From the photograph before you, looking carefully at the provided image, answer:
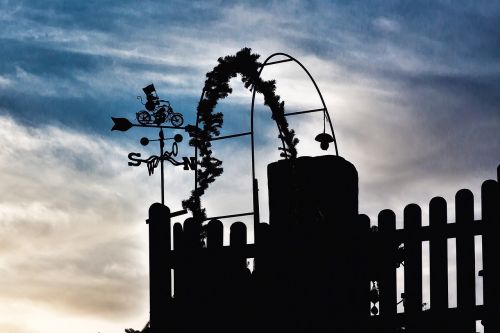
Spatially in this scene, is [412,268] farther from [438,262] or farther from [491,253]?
[491,253]

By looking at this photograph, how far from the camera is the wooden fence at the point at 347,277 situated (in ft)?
19.3

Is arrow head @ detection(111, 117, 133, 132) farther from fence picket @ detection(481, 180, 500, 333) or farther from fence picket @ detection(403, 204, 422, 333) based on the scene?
fence picket @ detection(481, 180, 500, 333)

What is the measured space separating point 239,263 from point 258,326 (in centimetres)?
54

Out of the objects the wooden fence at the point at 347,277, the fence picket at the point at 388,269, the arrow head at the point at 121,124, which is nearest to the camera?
the wooden fence at the point at 347,277

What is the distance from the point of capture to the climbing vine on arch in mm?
7170

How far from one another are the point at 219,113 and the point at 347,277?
2.38 meters

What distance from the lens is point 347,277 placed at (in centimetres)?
613

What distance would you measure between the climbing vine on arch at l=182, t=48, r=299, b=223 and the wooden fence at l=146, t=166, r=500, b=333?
2.35ft

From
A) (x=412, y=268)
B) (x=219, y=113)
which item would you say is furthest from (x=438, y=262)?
(x=219, y=113)

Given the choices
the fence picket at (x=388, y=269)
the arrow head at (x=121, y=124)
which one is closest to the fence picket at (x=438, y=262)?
the fence picket at (x=388, y=269)

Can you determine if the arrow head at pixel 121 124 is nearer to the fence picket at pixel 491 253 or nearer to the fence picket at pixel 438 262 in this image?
the fence picket at pixel 438 262

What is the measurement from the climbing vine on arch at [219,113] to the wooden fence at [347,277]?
2.35 feet

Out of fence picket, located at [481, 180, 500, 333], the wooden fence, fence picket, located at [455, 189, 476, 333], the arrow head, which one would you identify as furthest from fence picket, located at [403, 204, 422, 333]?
the arrow head

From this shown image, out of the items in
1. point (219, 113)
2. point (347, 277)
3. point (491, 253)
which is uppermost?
point (219, 113)
